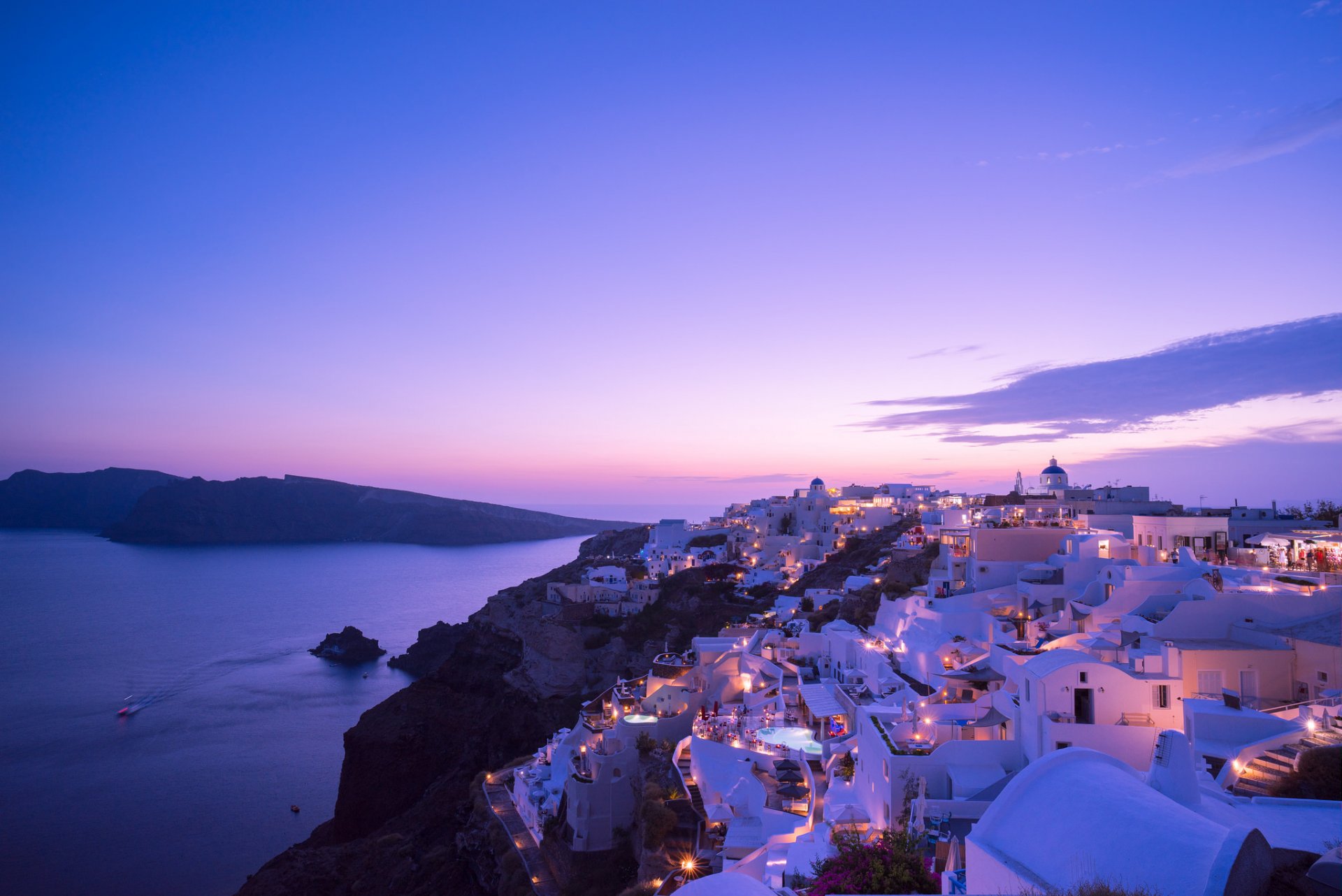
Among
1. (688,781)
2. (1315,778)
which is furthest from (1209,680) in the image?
(688,781)

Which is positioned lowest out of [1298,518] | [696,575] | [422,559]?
[422,559]

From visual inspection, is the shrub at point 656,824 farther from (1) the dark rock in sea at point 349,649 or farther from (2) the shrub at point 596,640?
(1) the dark rock in sea at point 349,649

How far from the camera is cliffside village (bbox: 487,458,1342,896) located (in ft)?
22.4

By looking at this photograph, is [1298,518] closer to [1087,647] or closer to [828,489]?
[1087,647]

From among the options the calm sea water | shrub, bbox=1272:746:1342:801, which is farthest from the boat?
shrub, bbox=1272:746:1342:801

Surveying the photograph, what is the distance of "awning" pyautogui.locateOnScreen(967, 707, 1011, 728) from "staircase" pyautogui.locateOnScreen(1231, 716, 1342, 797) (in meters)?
4.21

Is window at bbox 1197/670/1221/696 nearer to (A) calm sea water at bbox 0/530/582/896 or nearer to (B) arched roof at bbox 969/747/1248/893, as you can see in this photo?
(B) arched roof at bbox 969/747/1248/893

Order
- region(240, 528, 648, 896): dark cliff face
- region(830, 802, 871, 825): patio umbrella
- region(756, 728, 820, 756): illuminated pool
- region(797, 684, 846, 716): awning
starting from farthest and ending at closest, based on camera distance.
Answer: region(240, 528, 648, 896): dark cliff face, region(797, 684, 846, 716): awning, region(756, 728, 820, 756): illuminated pool, region(830, 802, 871, 825): patio umbrella

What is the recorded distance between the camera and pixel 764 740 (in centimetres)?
1809

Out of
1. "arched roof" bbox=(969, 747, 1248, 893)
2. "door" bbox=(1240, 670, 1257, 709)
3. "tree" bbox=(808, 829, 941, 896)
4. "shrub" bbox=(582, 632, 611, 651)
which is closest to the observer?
"arched roof" bbox=(969, 747, 1248, 893)

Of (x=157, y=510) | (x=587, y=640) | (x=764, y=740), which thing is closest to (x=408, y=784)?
(x=587, y=640)

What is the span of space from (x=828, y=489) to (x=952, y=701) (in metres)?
44.1

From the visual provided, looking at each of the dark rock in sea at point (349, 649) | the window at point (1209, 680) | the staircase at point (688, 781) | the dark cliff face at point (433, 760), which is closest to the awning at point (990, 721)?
the window at point (1209, 680)

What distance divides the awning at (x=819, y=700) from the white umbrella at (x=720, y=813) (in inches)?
129
